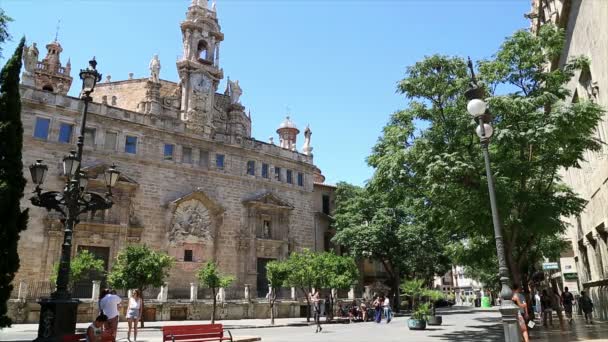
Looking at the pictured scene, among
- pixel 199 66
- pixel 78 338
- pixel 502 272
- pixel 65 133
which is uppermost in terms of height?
pixel 199 66

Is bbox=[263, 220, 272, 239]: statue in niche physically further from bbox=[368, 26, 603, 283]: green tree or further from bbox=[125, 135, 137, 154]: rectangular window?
bbox=[368, 26, 603, 283]: green tree

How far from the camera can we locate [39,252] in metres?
24.5

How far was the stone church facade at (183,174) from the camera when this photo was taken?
26.1 m

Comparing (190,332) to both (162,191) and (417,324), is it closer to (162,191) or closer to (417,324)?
(417,324)

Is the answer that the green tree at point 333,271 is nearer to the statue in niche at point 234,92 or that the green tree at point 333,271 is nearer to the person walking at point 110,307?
the person walking at point 110,307

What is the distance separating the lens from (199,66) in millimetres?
35469

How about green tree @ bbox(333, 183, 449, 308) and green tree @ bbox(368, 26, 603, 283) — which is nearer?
green tree @ bbox(368, 26, 603, 283)

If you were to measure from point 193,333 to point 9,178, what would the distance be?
6118 millimetres

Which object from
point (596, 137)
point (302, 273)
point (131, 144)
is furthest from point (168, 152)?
point (596, 137)

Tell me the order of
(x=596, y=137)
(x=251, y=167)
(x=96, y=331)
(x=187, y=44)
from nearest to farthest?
(x=96, y=331) → (x=596, y=137) → (x=251, y=167) → (x=187, y=44)

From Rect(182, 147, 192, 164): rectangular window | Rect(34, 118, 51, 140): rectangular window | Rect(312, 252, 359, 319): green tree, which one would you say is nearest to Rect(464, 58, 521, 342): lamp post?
Rect(312, 252, 359, 319): green tree

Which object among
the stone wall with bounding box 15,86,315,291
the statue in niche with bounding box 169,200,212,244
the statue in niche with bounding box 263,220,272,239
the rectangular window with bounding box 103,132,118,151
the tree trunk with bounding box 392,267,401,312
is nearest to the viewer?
the stone wall with bounding box 15,86,315,291

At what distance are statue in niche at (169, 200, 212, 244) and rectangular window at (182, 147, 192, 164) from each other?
3044 millimetres

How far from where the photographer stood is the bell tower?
1326 inches
